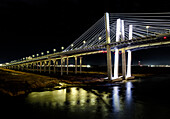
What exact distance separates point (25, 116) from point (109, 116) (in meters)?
7.39

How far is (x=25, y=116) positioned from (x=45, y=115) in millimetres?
1784

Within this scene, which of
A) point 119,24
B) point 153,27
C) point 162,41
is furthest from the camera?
point 119,24

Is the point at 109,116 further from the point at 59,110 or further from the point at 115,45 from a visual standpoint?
the point at 115,45

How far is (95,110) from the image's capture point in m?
14.3

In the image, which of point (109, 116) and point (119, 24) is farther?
point (119, 24)

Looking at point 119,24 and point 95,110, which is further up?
point 119,24

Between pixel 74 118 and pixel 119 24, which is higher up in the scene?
pixel 119 24

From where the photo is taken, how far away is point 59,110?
14.5 metres

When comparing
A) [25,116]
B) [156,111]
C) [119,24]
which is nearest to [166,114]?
[156,111]

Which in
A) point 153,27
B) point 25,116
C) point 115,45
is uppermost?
point 153,27

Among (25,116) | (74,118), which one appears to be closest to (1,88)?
(25,116)

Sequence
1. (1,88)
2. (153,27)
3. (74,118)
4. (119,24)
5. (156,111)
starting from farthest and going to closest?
(119,24), (153,27), (1,88), (156,111), (74,118)

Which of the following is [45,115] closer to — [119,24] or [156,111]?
[156,111]

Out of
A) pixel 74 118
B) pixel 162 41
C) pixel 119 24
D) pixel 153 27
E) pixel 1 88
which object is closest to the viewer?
pixel 74 118
